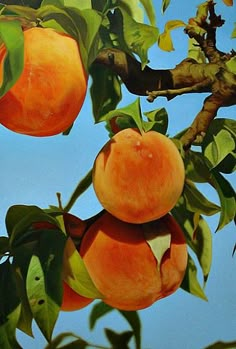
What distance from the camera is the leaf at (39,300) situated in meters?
1.25

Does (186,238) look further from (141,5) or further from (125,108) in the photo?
(141,5)

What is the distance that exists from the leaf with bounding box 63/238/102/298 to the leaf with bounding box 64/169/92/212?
78mm

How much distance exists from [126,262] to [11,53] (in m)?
0.40

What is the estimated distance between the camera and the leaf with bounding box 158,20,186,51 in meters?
1.39

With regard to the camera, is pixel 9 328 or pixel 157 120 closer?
pixel 9 328

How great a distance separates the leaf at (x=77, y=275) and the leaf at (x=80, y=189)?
0.26 feet

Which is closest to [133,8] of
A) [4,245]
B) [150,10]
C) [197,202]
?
[150,10]

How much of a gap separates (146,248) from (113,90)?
29cm

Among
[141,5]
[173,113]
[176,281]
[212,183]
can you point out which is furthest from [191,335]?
[141,5]

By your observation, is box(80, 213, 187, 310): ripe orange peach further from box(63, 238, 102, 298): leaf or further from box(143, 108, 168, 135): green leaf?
box(143, 108, 168, 135): green leaf

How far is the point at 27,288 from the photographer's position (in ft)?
4.12

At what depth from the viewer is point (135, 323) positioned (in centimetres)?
133

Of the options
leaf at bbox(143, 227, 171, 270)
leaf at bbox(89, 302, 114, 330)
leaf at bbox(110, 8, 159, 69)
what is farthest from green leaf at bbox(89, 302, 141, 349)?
leaf at bbox(110, 8, 159, 69)

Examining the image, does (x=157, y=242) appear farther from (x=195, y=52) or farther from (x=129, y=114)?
(x=195, y=52)
